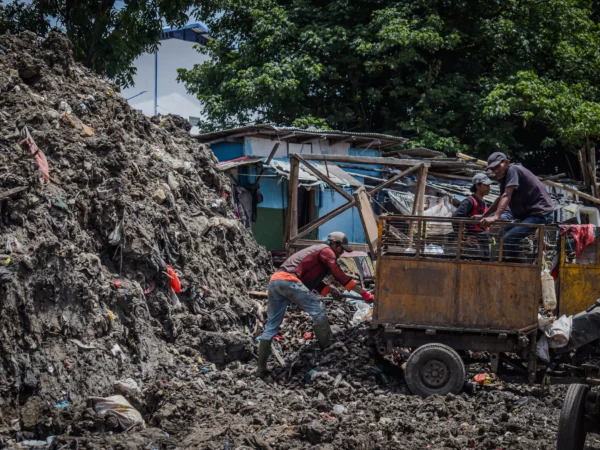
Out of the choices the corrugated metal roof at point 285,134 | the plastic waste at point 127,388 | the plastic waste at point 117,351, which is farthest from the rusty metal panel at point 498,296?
the corrugated metal roof at point 285,134

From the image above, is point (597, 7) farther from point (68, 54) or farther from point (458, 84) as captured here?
point (68, 54)

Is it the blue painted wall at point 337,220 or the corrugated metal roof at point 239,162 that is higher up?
the corrugated metal roof at point 239,162

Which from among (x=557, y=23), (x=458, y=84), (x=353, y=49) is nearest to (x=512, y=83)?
(x=458, y=84)

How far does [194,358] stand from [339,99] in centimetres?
1527

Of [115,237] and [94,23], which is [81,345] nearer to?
[115,237]

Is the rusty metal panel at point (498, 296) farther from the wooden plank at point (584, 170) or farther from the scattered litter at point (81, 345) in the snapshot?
the wooden plank at point (584, 170)

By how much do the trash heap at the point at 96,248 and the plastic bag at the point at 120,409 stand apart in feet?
1.02

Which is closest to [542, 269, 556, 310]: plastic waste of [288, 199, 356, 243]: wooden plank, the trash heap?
the trash heap

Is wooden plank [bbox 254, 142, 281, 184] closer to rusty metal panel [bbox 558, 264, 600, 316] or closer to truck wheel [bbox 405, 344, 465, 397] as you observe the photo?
truck wheel [bbox 405, 344, 465, 397]

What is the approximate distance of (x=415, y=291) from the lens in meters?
7.96

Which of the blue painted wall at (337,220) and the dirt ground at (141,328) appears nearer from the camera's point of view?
the dirt ground at (141,328)

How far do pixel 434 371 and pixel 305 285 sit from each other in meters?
1.89

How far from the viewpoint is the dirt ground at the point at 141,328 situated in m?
6.27

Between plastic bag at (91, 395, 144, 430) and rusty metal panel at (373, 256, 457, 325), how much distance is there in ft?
9.49
